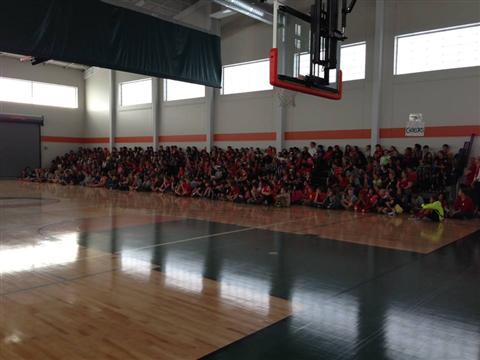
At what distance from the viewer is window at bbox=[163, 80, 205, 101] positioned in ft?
64.5

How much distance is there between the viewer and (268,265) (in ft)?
19.2

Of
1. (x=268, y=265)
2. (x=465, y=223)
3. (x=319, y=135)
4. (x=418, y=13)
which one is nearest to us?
(x=268, y=265)

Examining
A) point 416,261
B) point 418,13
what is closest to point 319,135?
point 418,13

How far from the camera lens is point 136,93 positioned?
2264cm

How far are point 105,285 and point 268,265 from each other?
2.17 m

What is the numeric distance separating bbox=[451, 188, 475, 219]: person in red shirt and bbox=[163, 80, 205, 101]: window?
39.4 feet

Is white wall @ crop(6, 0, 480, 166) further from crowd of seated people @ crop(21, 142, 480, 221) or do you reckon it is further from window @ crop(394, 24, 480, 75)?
crowd of seated people @ crop(21, 142, 480, 221)

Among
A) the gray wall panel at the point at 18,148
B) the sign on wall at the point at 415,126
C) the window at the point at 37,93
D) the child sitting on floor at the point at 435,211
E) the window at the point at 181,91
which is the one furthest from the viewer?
the gray wall panel at the point at 18,148

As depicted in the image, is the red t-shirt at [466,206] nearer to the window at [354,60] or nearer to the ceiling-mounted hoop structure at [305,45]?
the ceiling-mounted hoop structure at [305,45]

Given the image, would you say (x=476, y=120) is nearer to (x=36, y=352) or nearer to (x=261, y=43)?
(x=261, y=43)

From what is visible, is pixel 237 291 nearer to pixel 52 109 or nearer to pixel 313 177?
pixel 313 177

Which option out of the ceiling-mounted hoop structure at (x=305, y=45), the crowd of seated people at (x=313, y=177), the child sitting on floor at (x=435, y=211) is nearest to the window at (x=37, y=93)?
the crowd of seated people at (x=313, y=177)

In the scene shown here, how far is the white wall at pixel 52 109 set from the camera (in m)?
22.8

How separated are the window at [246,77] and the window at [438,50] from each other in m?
5.17
